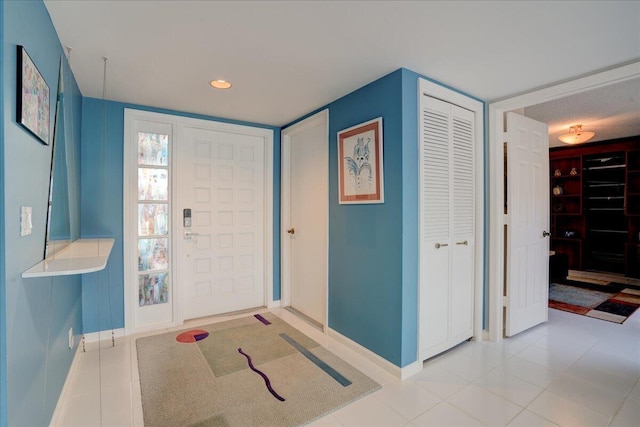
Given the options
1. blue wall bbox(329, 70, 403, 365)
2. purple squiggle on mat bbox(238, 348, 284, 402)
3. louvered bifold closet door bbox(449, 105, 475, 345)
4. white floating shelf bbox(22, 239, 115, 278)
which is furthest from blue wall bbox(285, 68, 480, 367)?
white floating shelf bbox(22, 239, 115, 278)

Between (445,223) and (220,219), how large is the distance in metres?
2.39

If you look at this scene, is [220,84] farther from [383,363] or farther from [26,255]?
[383,363]

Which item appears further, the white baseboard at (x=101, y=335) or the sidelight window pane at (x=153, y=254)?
the sidelight window pane at (x=153, y=254)

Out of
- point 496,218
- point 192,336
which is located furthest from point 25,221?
point 496,218

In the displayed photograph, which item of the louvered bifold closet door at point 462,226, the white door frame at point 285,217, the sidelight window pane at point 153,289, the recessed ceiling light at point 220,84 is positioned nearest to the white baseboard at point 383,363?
the louvered bifold closet door at point 462,226

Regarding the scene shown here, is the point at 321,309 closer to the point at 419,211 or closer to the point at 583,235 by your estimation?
the point at 419,211

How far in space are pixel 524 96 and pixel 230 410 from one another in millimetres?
3338

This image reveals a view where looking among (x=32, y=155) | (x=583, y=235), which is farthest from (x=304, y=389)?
(x=583, y=235)

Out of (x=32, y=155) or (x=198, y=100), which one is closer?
(x=32, y=155)

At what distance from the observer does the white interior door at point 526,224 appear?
2.93 meters

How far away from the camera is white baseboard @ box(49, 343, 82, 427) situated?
A: 68.9 inches

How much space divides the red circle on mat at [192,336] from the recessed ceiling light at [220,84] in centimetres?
228

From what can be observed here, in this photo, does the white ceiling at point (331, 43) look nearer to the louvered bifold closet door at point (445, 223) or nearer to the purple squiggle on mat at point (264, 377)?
the louvered bifold closet door at point (445, 223)

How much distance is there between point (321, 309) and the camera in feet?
10.9
